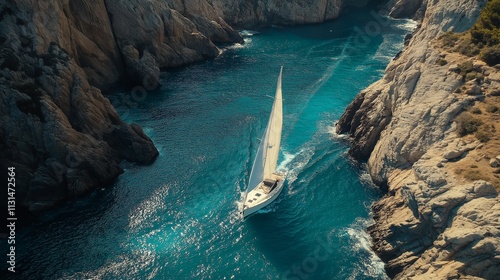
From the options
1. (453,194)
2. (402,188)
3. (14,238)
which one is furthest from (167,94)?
(453,194)

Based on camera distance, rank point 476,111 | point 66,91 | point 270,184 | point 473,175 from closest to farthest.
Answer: point 473,175, point 476,111, point 270,184, point 66,91

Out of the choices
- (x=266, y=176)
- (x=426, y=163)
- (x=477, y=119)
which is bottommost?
(x=266, y=176)

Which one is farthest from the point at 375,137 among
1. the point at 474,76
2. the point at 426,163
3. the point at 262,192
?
the point at 262,192

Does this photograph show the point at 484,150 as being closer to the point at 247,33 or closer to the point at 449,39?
the point at 449,39

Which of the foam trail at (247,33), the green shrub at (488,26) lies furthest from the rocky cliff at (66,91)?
the green shrub at (488,26)

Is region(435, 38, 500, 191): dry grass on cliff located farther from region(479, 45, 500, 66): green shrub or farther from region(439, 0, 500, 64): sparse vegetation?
region(479, 45, 500, 66): green shrub

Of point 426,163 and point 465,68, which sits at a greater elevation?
point 465,68

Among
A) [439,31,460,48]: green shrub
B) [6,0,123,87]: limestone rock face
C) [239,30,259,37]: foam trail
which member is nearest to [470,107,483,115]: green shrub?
[439,31,460,48]: green shrub
